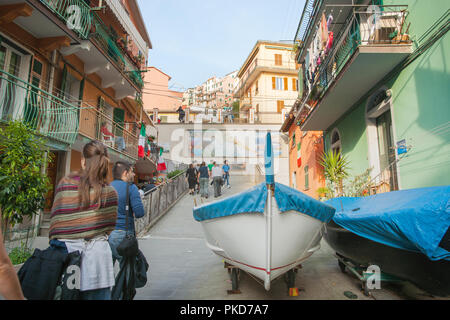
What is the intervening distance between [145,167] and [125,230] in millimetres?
17196

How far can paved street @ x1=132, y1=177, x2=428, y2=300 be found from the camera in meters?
4.11

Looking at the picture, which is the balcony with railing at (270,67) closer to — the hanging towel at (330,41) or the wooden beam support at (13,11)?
the hanging towel at (330,41)

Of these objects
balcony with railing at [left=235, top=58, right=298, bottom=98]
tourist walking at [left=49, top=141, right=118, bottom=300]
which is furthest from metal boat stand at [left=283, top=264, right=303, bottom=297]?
balcony with railing at [left=235, top=58, right=298, bottom=98]

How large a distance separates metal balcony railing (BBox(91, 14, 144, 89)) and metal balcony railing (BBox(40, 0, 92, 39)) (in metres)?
0.53

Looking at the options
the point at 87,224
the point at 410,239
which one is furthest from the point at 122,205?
the point at 410,239

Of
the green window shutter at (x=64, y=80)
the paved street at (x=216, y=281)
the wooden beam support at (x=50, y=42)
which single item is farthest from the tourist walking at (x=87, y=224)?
the green window shutter at (x=64, y=80)

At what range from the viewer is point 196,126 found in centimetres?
3195

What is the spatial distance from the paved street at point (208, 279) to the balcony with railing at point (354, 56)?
16.8 ft

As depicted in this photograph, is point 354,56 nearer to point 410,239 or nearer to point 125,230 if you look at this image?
point 410,239

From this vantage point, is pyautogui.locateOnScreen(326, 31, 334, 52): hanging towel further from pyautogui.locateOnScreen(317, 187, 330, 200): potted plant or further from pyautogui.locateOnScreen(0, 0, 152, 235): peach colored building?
pyautogui.locateOnScreen(0, 0, 152, 235): peach colored building

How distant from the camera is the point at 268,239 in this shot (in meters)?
3.31

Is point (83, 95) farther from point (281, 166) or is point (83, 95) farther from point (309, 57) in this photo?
point (281, 166)
